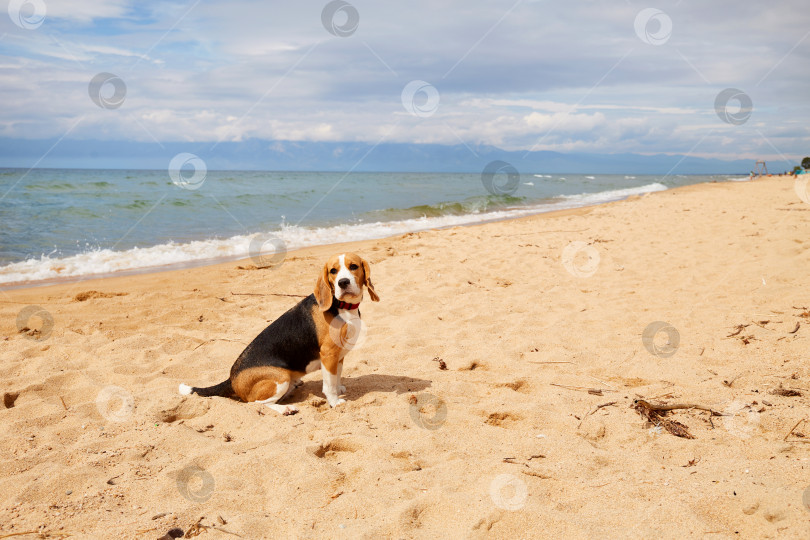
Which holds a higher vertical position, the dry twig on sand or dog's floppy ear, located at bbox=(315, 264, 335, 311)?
dog's floppy ear, located at bbox=(315, 264, 335, 311)

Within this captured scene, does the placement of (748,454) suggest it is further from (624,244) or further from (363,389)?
(624,244)

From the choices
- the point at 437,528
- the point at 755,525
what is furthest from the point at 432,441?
the point at 755,525

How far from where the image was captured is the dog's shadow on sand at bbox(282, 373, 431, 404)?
490cm

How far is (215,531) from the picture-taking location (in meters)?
2.85
